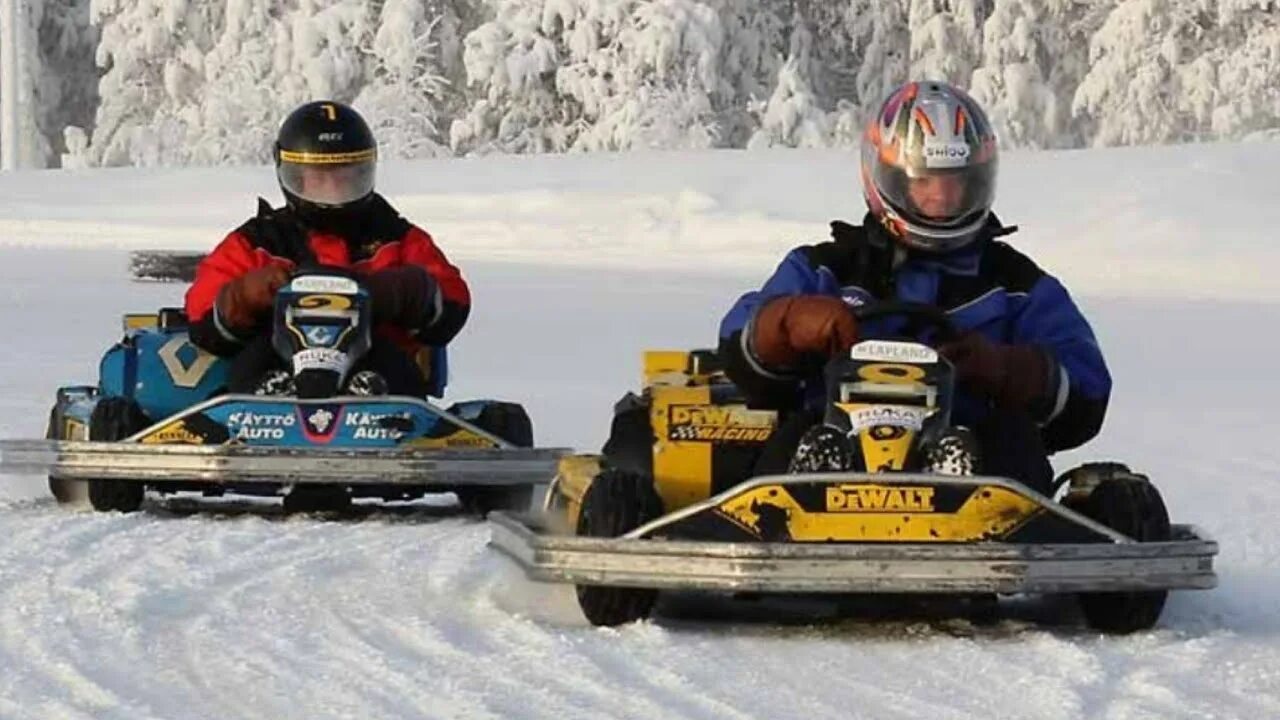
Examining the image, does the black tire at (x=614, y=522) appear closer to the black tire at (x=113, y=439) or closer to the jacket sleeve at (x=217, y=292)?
the black tire at (x=113, y=439)

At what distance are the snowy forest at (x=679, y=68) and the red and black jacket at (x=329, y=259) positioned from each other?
115 feet

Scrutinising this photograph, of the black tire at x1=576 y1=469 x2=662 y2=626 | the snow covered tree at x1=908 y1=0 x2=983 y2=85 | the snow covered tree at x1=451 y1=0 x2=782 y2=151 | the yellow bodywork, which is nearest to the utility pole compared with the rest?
the snow covered tree at x1=451 y1=0 x2=782 y2=151

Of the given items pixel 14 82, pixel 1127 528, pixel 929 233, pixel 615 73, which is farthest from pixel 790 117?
pixel 1127 528

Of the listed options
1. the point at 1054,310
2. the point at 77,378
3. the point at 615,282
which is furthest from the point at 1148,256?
the point at 1054,310

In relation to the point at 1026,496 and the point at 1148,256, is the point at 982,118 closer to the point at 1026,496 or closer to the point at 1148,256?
the point at 1026,496

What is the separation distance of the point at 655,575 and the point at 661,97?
133ft

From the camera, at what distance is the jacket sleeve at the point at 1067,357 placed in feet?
25.0

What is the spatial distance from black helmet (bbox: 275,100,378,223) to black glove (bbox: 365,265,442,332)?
1.41 ft

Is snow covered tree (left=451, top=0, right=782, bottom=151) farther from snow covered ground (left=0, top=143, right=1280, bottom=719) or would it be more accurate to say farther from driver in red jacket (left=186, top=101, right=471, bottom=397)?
driver in red jacket (left=186, top=101, right=471, bottom=397)

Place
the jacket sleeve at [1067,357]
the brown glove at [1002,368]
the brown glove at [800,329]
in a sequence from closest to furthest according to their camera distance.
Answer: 1. the brown glove at [800,329]
2. the brown glove at [1002,368]
3. the jacket sleeve at [1067,357]

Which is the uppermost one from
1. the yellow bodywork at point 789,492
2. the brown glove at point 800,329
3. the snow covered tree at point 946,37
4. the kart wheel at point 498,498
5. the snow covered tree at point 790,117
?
the brown glove at point 800,329

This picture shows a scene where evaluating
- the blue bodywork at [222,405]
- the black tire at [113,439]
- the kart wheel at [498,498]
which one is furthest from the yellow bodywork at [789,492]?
the black tire at [113,439]

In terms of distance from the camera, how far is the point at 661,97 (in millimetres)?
47000

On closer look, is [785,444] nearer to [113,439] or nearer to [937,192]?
[937,192]
